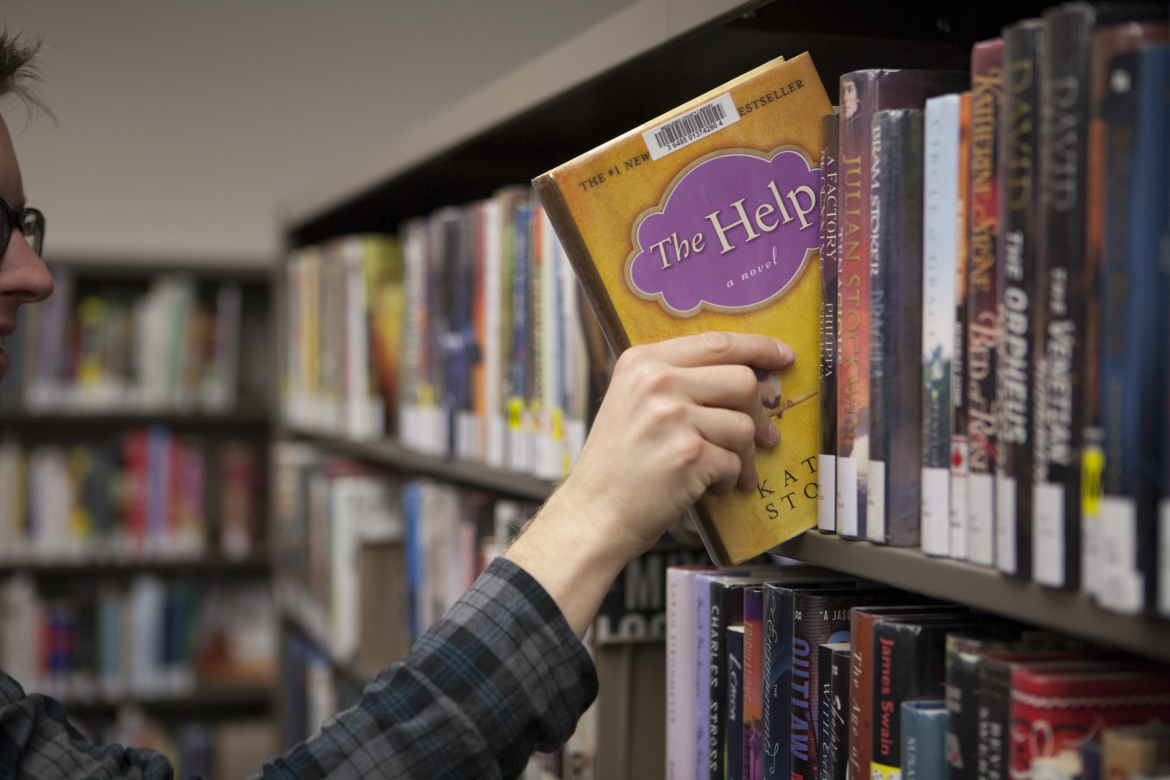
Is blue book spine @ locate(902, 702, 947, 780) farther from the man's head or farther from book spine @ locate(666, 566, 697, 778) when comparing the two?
the man's head

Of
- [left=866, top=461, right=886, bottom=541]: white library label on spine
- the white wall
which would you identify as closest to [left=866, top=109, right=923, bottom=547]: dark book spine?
[left=866, top=461, right=886, bottom=541]: white library label on spine

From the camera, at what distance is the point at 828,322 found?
707 millimetres

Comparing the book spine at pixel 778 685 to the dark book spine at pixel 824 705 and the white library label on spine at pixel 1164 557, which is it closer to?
the dark book spine at pixel 824 705

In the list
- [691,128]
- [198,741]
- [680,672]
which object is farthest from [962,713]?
[198,741]

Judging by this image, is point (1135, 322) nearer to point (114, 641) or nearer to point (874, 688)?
point (874, 688)

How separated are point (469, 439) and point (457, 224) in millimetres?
316

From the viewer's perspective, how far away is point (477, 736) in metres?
0.67

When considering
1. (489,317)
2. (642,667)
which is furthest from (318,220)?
(642,667)

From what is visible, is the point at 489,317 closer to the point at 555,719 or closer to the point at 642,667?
the point at 642,667

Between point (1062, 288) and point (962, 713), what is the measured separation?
0.26m

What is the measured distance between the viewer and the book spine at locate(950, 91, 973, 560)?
0.59 m

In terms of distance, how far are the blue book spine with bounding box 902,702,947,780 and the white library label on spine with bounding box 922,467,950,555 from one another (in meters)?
0.10

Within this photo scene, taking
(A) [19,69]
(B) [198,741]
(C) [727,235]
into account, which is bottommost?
(B) [198,741]

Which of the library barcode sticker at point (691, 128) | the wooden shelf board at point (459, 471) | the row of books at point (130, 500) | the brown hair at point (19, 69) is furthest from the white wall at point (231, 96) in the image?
the library barcode sticker at point (691, 128)
